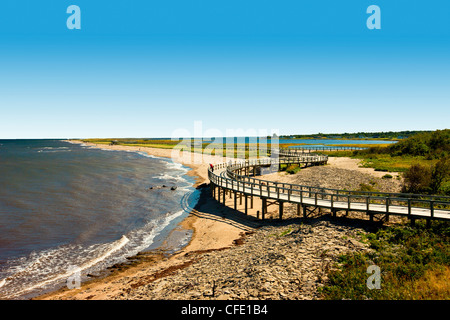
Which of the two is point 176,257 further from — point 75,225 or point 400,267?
point 75,225

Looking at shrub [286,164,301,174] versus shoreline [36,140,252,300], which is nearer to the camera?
shoreline [36,140,252,300]

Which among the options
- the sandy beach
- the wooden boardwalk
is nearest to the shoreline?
the sandy beach

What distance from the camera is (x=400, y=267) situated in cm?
946

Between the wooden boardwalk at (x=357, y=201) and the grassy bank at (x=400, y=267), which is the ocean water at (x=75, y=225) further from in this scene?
the grassy bank at (x=400, y=267)

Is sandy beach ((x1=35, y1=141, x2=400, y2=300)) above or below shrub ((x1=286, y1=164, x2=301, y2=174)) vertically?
below

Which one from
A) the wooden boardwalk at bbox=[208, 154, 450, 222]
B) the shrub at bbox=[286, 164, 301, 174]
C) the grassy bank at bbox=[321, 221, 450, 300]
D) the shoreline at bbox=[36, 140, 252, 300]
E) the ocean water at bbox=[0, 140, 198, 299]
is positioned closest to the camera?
the grassy bank at bbox=[321, 221, 450, 300]

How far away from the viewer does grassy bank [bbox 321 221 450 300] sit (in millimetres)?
8185

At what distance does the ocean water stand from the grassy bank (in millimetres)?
11887

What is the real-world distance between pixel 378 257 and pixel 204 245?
34.5 feet

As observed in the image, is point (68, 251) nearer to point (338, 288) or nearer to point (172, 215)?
point (172, 215)

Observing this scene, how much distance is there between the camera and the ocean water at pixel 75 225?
14789 millimetres

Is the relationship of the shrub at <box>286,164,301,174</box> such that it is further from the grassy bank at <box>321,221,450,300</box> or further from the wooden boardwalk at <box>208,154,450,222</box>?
the grassy bank at <box>321,221,450,300</box>
